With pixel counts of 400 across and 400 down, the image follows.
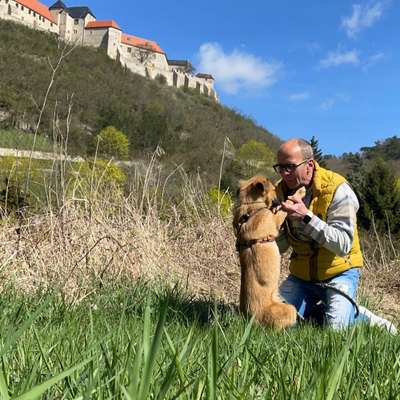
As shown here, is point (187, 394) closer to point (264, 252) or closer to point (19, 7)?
point (264, 252)

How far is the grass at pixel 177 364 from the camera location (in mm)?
750

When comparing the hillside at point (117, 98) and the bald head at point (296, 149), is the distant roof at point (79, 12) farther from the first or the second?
the bald head at point (296, 149)

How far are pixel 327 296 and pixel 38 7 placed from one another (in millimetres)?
106849

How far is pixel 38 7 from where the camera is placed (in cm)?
9944

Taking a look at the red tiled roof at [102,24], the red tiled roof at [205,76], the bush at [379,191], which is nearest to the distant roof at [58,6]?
the red tiled roof at [102,24]

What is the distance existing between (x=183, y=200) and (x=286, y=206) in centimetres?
326

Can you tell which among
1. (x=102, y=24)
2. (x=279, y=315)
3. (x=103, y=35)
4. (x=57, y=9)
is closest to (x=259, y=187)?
(x=279, y=315)

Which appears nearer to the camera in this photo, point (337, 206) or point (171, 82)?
point (337, 206)

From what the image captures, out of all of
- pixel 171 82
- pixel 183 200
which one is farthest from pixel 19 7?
pixel 183 200

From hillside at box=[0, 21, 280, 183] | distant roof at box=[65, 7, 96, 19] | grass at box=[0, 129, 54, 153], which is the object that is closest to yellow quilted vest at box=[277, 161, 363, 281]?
grass at box=[0, 129, 54, 153]

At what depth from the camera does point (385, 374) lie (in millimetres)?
1533

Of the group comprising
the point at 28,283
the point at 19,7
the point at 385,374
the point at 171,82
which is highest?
the point at 19,7

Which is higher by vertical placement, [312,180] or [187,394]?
[312,180]

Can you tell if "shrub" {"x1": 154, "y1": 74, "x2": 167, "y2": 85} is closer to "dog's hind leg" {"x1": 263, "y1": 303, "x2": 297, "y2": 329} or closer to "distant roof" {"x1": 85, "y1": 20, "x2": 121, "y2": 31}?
"distant roof" {"x1": 85, "y1": 20, "x2": 121, "y2": 31}
